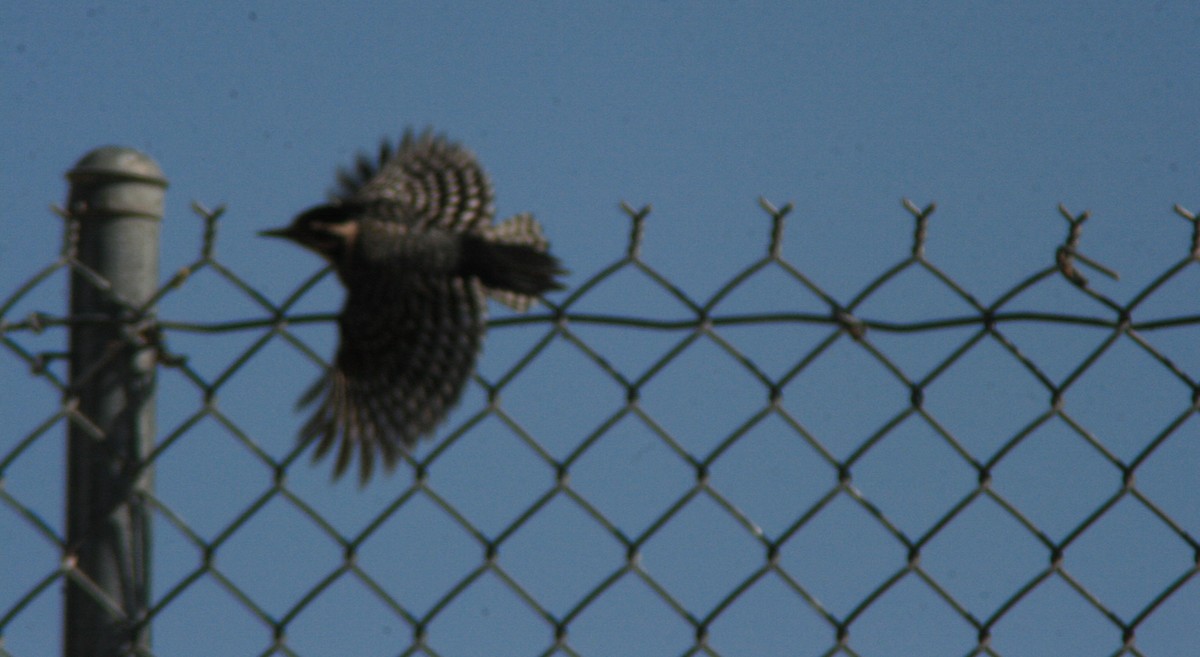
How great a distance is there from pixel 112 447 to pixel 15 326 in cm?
27

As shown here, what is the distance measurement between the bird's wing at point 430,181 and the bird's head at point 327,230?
0.86 feet

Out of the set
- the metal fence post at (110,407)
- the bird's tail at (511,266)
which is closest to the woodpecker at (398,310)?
the bird's tail at (511,266)

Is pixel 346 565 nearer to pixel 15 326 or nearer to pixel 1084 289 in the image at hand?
pixel 15 326

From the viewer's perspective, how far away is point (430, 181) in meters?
3.56

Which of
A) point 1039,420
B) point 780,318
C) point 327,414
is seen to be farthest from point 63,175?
point 1039,420

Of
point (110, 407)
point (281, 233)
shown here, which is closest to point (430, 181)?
point (281, 233)

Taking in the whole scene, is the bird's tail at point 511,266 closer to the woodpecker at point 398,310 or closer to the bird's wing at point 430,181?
the woodpecker at point 398,310

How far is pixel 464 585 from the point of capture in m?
2.26

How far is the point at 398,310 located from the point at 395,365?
0.12m

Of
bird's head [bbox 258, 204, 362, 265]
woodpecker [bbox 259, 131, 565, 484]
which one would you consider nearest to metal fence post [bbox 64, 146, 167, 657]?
woodpecker [bbox 259, 131, 565, 484]

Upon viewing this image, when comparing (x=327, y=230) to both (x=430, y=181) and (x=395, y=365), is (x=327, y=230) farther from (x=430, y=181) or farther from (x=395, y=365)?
(x=430, y=181)

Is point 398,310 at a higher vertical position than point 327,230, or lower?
lower

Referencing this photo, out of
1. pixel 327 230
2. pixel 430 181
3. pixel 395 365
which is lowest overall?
pixel 395 365

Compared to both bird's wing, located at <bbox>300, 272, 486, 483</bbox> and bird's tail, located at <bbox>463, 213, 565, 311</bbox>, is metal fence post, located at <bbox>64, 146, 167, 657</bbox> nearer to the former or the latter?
bird's wing, located at <bbox>300, 272, 486, 483</bbox>
